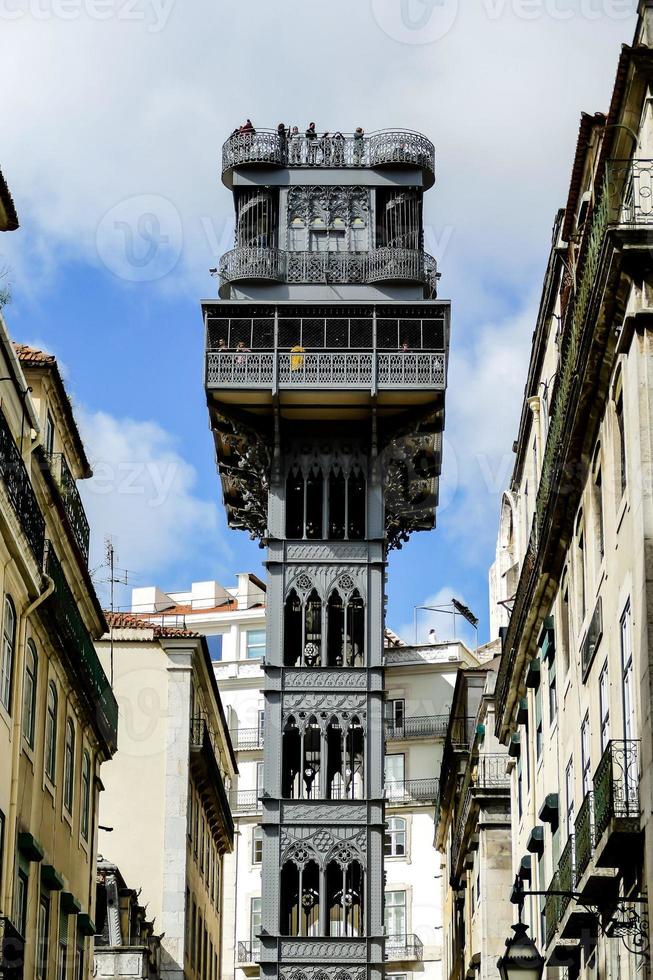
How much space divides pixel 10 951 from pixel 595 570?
9.69m

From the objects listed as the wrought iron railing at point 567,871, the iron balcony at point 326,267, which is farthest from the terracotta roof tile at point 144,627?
the wrought iron railing at point 567,871

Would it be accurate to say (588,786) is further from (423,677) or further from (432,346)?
(423,677)

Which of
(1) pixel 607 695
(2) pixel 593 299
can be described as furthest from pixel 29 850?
(2) pixel 593 299

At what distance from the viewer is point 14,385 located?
3150 cm

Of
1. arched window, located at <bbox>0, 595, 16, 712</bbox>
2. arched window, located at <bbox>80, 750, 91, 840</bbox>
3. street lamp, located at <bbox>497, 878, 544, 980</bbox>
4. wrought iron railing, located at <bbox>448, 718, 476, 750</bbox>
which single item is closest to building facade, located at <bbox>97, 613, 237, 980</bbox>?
wrought iron railing, located at <bbox>448, 718, 476, 750</bbox>

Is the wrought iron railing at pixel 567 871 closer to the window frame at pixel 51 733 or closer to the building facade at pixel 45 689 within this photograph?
the building facade at pixel 45 689

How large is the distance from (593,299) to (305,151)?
4290 cm

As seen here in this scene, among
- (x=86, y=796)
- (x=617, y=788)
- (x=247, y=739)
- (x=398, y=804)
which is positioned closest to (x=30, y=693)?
(x=86, y=796)

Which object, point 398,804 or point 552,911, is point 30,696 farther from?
point 398,804

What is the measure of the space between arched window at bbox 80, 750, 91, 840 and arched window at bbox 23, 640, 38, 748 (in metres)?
6.61

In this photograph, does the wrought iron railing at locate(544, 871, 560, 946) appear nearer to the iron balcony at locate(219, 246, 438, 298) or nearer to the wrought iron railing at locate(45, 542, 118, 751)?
the wrought iron railing at locate(45, 542, 118, 751)

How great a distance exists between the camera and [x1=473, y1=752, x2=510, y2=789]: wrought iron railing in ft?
155

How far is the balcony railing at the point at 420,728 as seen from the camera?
85938 millimetres

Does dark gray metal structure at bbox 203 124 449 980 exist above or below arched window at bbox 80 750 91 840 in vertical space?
above
